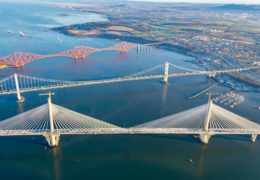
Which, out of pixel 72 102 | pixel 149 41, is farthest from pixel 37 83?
pixel 149 41

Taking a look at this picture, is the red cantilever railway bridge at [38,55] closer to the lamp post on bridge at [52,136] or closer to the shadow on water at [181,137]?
the lamp post on bridge at [52,136]

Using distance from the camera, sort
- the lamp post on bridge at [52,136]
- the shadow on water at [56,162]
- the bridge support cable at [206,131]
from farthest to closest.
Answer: the bridge support cable at [206,131] → the lamp post on bridge at [52,136] → the shadow on water at [56,162]

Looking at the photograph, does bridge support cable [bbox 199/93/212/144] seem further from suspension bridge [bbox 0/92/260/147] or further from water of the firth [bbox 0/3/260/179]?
water of the firth [bbox 0/3/260/179]

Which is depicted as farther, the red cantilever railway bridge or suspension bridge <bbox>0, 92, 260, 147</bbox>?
the red cantilever railway bridge

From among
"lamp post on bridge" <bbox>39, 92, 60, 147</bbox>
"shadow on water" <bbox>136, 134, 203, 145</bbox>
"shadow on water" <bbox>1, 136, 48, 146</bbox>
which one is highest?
"lamp post on bridge" <bbox>39, 92, 60, 147</bbox>

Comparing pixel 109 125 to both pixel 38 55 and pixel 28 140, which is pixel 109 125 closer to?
pixel 28 140

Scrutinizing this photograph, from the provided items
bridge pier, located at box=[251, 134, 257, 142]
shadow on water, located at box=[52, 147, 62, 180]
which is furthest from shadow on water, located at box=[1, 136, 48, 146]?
bridge pier, located at box=[251, 134, 257, 142]

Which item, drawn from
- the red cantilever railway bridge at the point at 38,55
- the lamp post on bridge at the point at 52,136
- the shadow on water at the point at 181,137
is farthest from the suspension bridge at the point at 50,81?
the shadow on water at the point at 181,137

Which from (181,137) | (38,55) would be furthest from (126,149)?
(38,55)

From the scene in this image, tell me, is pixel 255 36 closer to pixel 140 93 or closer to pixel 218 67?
pixel 218 67
